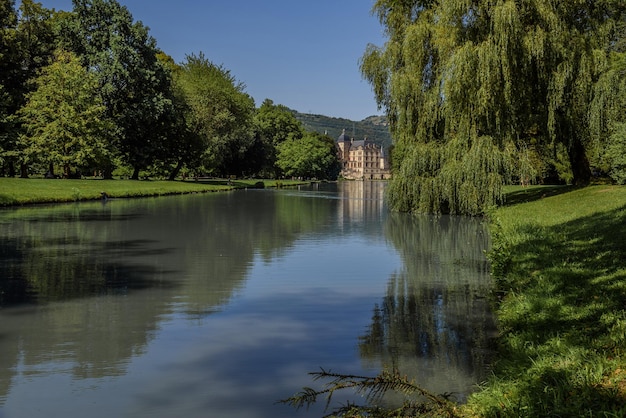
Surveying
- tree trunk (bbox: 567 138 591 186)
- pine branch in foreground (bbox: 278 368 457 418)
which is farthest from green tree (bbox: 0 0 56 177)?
pine branch in foreground (bbox: 278 368 457 418)

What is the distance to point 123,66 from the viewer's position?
50.1 meters

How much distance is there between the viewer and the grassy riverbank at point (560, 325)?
400 cm

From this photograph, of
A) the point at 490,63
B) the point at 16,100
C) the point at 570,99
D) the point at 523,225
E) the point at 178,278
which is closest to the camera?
the point at 178,278

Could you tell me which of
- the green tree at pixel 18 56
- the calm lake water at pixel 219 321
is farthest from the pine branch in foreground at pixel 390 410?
the green tree at pixel 18 56

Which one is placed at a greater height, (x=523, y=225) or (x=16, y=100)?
(x=16, y=100)

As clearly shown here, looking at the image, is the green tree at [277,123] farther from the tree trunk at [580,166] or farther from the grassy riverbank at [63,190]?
the tree trunk at [580,166]

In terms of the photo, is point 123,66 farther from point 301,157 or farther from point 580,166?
point 301,157

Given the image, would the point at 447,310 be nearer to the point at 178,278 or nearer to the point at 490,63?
the point at 178,278

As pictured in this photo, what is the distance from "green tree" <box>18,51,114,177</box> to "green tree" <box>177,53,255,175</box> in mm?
16140

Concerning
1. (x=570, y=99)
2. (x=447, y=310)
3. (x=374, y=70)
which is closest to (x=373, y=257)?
(x=447, y=310)

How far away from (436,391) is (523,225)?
437 inches

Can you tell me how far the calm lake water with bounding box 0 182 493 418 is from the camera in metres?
4.97

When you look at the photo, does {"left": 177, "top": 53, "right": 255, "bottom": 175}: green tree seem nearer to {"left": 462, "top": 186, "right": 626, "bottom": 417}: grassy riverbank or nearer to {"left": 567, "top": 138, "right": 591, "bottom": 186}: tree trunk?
{"left": 567, "top": 138, "right": 591, "bottom": 186}: tree trunk

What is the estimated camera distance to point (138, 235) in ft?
55.5
